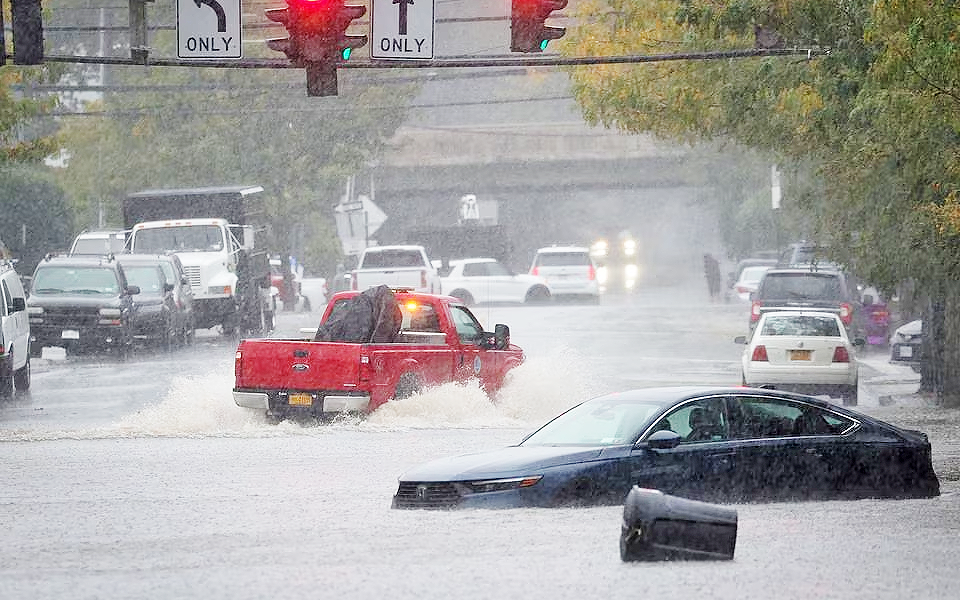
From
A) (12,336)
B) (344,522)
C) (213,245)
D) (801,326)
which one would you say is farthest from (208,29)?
(213,245)

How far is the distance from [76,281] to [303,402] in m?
15.7

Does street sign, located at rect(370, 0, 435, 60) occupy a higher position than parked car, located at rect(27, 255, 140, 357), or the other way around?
street sign, located at rect(370, 0, 435, 60)

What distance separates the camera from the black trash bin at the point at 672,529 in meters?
10.6

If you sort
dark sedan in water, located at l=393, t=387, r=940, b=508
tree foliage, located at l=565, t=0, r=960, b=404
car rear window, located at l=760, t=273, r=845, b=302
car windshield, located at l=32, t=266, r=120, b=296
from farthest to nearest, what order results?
car windshield, located at l=32, t=266, r=120, b=296
car rear window, located at l=760, t=273, r=845, b=302
tree foliage, located at l=565, t=0, r=960, b=404
dark sedan in water, located at l=393, t=387, r=940, b=508

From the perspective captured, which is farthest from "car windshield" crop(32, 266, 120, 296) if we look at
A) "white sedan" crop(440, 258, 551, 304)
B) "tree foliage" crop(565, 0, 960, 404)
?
"white sedan" crop(440, 258, 551, 304)

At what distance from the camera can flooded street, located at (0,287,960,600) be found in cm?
1009

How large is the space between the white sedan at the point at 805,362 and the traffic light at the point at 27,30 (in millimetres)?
11269

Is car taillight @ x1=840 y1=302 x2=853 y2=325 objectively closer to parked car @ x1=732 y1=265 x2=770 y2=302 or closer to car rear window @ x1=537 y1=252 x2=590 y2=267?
parked car @ x1=732 y1=265 x2=770 y2=302

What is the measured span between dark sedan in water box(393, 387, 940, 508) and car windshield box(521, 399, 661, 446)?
11 millimetres

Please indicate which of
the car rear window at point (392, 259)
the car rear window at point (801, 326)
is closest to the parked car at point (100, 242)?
the car rear window at point (392, 259)

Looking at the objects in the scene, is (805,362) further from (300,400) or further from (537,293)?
(537,293)

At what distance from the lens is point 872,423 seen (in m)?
14.3

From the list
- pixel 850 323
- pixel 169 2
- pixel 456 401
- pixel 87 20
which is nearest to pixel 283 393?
pixel 456 401

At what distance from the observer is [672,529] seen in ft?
34.9
